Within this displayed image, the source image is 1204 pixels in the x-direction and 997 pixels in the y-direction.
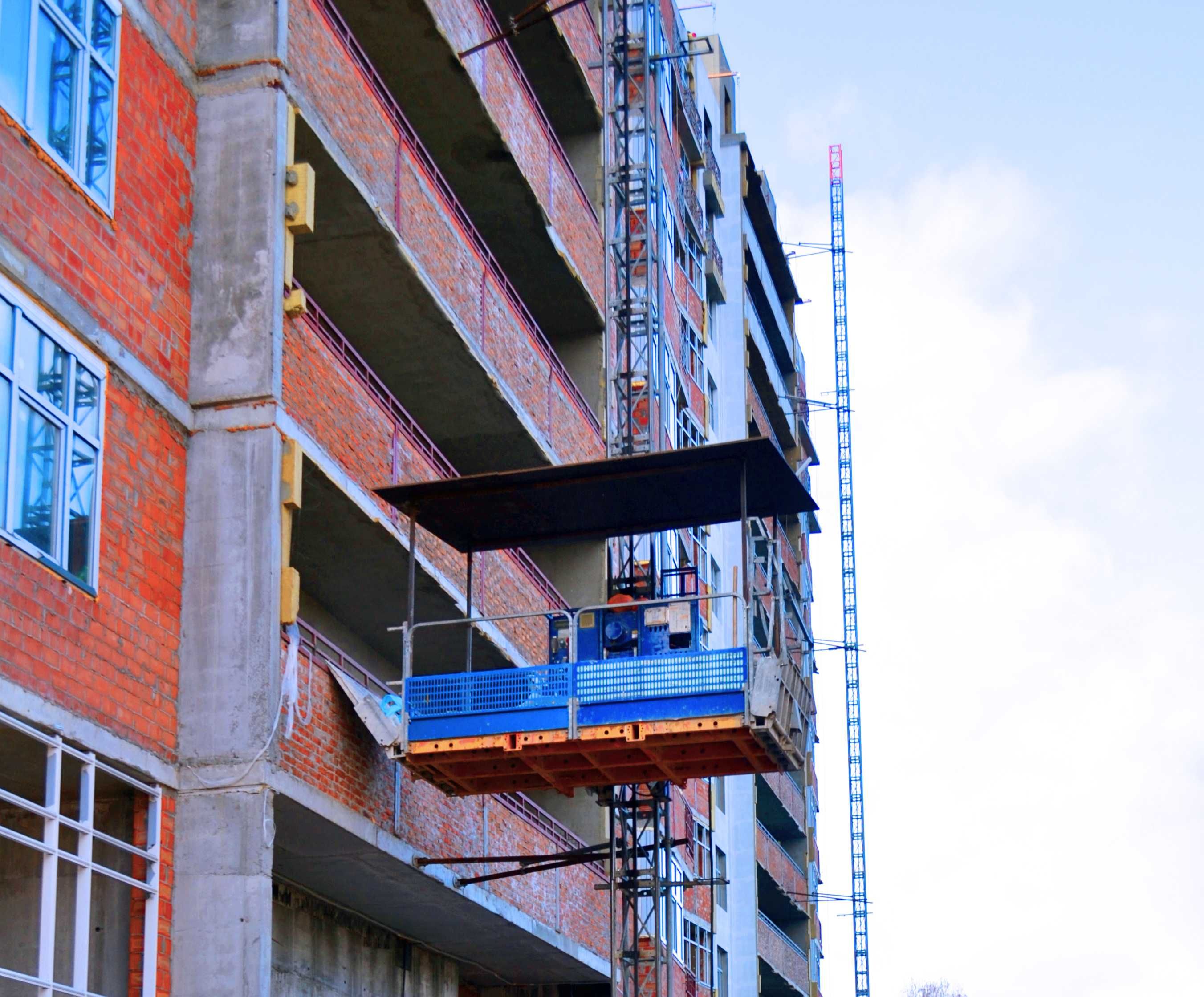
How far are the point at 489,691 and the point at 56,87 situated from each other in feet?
26.6

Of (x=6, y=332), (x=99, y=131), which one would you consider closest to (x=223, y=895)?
(x=6, y=332)

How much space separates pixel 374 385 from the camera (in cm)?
2300

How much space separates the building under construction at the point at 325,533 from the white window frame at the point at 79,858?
0.04m

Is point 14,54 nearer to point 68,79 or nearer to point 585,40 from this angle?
point 68,79

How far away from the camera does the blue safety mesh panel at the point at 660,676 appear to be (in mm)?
19609

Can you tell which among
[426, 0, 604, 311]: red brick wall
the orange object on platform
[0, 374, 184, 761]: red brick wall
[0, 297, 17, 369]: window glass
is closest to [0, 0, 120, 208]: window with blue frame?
[0, 297, 17, 369]: window glass

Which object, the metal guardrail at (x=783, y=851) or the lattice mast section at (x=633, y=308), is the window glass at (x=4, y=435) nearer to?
the lattice mast section at (x=633, y=308)

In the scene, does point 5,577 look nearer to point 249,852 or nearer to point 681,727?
point 249,852

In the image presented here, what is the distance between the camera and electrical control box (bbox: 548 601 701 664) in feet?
70.4

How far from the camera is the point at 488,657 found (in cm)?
2789

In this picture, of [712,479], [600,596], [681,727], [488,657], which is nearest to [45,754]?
[681,727]

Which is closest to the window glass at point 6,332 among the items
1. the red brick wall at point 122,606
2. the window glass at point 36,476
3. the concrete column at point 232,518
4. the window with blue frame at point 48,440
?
the window with blue frame at point 48,440

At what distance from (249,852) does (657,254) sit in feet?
80.3

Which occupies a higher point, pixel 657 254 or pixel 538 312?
pixel 657 254
